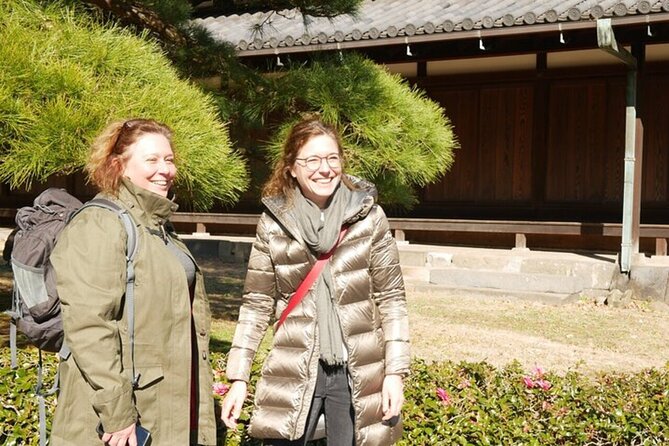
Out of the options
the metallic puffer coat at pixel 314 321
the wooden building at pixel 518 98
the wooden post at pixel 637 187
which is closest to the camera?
the metallic puffer coat at pixel 314 321

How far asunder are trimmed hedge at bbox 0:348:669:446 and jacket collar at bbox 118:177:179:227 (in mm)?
1287

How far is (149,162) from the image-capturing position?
235 cm

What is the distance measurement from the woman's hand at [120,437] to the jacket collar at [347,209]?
77 cm

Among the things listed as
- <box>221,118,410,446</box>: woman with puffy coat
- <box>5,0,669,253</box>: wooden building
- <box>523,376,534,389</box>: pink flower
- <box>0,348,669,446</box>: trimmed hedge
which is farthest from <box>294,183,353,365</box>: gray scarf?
<box>5,0,669,253</box>: wooden building

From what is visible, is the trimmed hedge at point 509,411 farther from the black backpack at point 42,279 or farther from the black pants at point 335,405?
the black backpack at point 42,279

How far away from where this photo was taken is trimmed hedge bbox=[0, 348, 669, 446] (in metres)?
3.26

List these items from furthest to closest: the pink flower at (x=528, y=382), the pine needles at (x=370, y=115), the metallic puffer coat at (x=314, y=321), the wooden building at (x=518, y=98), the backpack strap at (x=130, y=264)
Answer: the wooden building at (x=518, y=98)
the pine needles at (x=370, y=115)
the pink flower at (x=528, y=382)
the metallic puffer coat at (x=314, y=321)
the backpack strap at (x=130, y=264)

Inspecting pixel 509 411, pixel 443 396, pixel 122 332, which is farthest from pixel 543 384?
pixel 122 332

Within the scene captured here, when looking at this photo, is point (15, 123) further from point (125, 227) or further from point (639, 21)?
point (639, 21)

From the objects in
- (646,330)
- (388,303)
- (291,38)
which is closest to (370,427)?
(388,303)

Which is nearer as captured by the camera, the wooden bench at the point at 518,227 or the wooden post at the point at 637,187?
the wooden post at the point at 637,187

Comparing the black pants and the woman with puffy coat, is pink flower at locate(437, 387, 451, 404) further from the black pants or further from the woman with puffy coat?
the black pants

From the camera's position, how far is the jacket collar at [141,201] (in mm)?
2324

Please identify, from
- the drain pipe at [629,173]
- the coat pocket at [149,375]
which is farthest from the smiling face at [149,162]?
the drain pipe at [629,173]
